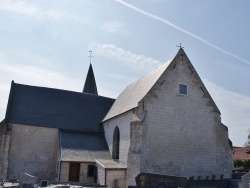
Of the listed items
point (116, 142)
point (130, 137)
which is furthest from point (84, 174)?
point (130, 137)

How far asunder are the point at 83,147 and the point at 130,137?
206 inches

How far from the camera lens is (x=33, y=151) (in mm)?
24516

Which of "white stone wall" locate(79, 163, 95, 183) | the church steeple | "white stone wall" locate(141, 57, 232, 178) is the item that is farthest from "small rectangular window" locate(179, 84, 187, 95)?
the church steeple

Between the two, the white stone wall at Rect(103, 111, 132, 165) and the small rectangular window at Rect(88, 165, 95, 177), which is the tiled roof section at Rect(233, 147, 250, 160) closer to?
the white stone wall at Rect(103, 111, 132, 165)

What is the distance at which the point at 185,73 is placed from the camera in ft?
73.0

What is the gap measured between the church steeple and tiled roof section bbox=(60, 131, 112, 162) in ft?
40.9

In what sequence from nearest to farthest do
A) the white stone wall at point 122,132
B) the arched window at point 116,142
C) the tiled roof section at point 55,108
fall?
the white stone wall at point 122,132 → the arched window at point 116,142 → the tiled roof section at point 55,108

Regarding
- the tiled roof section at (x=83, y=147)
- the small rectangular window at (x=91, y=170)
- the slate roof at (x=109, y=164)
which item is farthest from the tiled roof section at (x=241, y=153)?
the small rectangular window at (x=91, y=170)

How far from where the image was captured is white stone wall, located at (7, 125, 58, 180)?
23.8 meters

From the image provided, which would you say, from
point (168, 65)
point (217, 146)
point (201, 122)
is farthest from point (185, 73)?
point (217, 146)

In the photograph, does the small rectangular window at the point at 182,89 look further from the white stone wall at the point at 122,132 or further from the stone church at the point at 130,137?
the white stone wall at the point at 122,132

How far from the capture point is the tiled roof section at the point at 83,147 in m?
22.0

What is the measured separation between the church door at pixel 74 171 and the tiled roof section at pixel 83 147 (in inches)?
25.7

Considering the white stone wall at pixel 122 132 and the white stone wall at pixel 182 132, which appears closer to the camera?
Answer: the white stone wall at pixel 182 132
